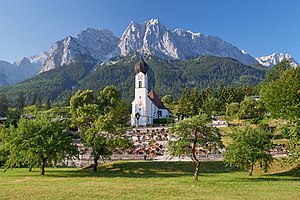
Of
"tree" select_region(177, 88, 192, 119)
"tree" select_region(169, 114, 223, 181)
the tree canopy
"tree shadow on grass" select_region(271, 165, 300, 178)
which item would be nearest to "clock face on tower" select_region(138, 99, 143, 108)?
"tree" select_region(177, 88, 192, 119)

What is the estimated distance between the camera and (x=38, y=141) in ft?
80.1

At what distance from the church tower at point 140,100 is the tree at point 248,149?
53.1 metres

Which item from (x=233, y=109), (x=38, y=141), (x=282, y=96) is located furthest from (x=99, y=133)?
(x=233, y=109)

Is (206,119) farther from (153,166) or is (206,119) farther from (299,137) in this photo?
(153,166)

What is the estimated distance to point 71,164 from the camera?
34.1 metres

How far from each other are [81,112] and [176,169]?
37.1 ft

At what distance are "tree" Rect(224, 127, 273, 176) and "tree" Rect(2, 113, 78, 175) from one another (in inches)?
Answer: 548

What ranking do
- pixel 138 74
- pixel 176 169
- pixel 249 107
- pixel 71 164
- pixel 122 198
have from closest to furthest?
pixel 122 198 < pixel 176 169 < pixel 71 164 < pixel 249 107 < pixel 138 74

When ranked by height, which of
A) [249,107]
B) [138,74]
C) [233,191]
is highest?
[138,74]

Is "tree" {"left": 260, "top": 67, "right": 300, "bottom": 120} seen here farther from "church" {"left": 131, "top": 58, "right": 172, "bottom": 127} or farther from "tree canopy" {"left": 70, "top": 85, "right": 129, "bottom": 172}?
"church" {"left": 131, "top": 58, "right": 172, "bottom": 127}

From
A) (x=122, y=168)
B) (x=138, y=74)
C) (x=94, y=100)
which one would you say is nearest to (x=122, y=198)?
(x=122, y=168)

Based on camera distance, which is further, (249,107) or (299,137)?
(249,107)

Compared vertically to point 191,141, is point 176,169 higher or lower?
lower

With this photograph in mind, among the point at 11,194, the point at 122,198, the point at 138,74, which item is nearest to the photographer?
the point at 122,198
